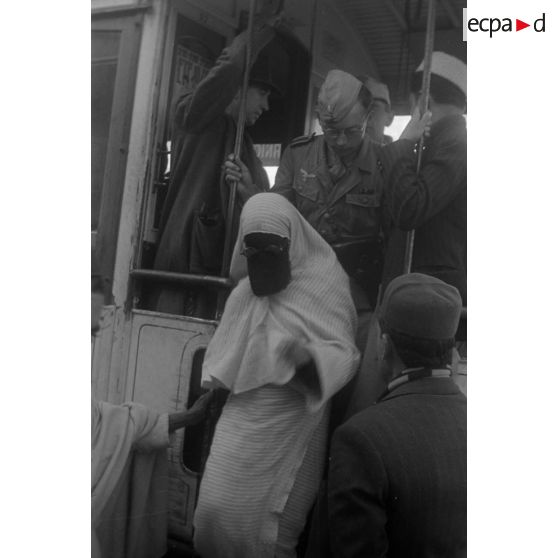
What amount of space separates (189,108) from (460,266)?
2.62 feet

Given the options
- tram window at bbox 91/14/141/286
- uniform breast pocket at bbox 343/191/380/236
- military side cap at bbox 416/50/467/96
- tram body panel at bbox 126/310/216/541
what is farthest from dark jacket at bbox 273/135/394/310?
tram window at bbox 91/14/141/286

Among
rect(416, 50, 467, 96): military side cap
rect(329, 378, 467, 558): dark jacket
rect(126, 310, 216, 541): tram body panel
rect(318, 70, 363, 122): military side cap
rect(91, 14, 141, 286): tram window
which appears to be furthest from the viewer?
rect(91, 14, 141, 286): tram window

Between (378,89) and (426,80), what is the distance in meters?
0.11

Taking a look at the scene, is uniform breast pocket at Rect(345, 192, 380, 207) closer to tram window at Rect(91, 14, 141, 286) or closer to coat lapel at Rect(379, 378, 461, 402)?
coat lapel at Rect(379, 378, 461, 402)

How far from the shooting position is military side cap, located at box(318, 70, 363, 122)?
189 centimetres

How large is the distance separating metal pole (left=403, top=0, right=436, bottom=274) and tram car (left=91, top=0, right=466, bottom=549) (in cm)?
2

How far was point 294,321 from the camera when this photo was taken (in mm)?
1873

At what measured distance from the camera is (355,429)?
1.68 meters

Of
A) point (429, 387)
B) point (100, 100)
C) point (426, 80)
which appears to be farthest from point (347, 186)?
point (100, 100)

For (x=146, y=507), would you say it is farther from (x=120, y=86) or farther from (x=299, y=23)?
(x=299, y=23)

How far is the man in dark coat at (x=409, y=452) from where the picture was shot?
1627 mm

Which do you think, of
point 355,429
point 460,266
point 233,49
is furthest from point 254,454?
point 233,49

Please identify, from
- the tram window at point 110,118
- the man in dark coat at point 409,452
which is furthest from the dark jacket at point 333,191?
the tram window at point 110,118

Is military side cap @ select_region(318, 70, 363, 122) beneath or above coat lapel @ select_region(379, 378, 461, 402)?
above
